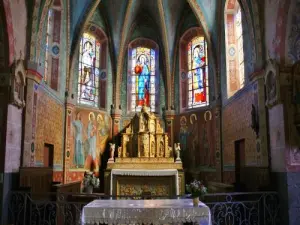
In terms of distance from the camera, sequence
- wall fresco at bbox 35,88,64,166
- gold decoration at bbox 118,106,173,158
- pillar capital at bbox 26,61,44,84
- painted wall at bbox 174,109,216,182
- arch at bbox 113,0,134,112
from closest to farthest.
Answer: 1. pillar capital at bbox 26,61,44,84
2. wall fresco at bbox 35,88,64,166
3. painted wall at bbox 174,109,216,182
4. gold decoration at bbox 118,106,173,158
5. arch at bbox 113,0,134,112

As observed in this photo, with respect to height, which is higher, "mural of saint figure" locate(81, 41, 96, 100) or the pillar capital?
"mural of saint figure" locate(81, 41, 96, 100)

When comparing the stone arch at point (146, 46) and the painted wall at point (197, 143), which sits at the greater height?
the stone arch at point (146, 46)

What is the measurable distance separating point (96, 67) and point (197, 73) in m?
4.87

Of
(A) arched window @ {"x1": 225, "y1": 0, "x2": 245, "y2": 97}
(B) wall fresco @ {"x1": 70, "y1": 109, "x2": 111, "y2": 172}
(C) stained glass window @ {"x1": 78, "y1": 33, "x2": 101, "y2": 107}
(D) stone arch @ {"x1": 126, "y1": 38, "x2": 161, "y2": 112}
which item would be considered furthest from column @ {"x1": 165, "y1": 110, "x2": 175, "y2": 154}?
(A) arched window @ {"x1": 225, "y1": 0, "x2": 245, "y2": 97}

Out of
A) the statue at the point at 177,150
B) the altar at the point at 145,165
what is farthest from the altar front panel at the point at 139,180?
the statue at the point at 177,150

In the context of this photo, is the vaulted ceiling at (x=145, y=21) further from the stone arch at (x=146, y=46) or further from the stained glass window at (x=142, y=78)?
the stained glass window at (x=142, y=78)

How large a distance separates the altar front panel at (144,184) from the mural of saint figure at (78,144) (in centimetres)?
182

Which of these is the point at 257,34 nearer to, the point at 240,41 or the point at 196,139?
the point at 240,41

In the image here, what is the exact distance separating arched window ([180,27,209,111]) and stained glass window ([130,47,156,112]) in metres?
1.58

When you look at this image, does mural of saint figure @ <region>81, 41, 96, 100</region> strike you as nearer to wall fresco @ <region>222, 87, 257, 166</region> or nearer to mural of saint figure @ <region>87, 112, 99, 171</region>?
mural of saint figure @ <region>87, 112, 99, 171</region>

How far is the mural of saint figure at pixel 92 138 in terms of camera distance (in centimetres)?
1509

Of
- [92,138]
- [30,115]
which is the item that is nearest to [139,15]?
[92,138]

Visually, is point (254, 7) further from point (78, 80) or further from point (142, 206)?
point (78, 80)

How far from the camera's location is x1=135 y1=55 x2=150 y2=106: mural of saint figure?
56.5 ft
